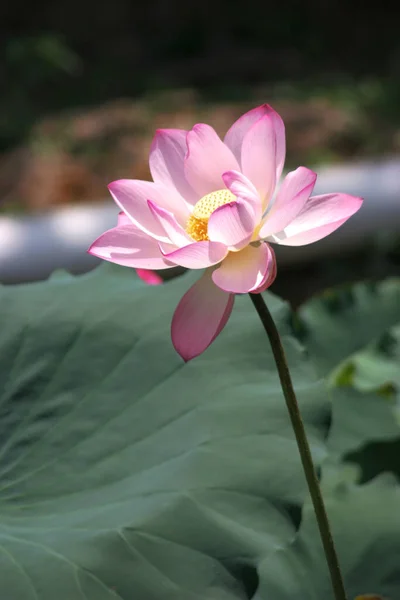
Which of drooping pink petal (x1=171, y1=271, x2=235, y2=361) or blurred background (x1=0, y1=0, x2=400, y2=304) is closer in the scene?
drooping pink petal (x1=171, y1=271, x2=235, y2=361)

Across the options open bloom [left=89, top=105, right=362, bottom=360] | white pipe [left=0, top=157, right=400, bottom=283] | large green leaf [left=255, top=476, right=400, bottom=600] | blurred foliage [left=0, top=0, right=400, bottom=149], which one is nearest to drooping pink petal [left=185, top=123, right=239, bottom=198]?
open bloom [left=89, top=105, right=362, bottom=360]

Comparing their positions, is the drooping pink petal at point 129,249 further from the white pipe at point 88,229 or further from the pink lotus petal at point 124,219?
the white pipe at point 88,229

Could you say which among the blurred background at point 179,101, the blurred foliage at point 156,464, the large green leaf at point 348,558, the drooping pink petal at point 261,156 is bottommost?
the large green leaf at point 348,558

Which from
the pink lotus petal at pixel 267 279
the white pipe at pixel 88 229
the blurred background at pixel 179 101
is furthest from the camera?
the blurred background at pixel 179 101

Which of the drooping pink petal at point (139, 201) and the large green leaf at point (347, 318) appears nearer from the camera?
the drooping pink petal at point (139, 201)

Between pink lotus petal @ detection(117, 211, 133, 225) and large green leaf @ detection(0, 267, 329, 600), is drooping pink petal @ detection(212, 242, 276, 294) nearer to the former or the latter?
pink lotus petal @ detection(117, 211, 133, 225)

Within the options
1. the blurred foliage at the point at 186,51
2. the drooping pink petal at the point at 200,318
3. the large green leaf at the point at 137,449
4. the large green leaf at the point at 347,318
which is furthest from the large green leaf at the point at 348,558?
the blurred foliage at the point at 186,51

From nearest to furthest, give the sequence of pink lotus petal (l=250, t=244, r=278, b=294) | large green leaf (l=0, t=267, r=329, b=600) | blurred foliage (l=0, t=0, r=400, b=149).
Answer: pink lotus petal (l=250, t=244, r=278, b=294), large green leaf (l=0, t=267, r=329, b=600), blurred foliage (l=0, t=0, r=400, b=149)

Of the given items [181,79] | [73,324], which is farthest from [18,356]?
[181,79]
